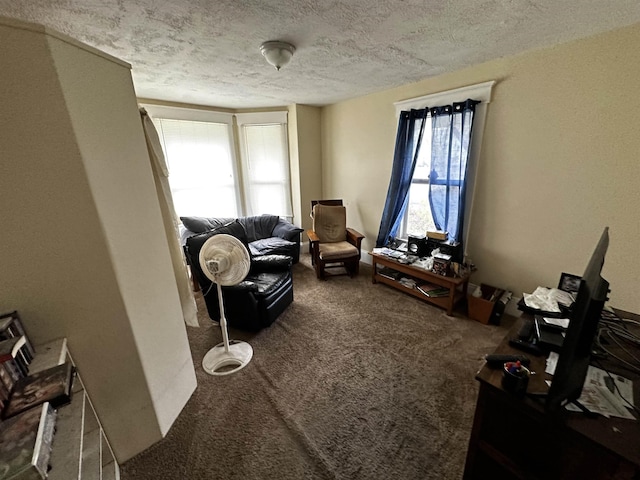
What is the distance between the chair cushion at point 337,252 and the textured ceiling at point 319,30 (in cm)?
196

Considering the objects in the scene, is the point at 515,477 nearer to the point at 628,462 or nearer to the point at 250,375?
the point at 628,462

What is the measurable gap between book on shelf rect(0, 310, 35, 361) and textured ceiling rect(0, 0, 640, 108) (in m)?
1.55

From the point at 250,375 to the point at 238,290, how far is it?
703 mm

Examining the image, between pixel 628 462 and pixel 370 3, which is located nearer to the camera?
pixel 628 462

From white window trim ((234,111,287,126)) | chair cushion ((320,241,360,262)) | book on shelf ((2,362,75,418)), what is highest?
white window trim ((234,111,287,126))

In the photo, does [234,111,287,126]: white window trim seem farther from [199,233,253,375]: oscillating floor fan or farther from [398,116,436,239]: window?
[199,233,253,375]: oscillating floor fan

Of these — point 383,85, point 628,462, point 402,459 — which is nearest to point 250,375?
point 402,459

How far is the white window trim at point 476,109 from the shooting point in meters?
2.40

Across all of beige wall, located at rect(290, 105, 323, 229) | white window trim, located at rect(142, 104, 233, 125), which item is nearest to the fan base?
beige wall, located at rect(290, 105, 323, 229)

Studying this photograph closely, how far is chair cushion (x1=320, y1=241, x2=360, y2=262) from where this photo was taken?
3.28 m

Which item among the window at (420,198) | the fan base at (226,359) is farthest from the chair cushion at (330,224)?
the fan base at (226,359)

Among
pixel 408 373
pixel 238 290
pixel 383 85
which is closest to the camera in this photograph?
pixel 408 373

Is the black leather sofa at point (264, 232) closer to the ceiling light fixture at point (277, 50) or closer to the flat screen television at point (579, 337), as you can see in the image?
the ceiling light fixture at point (277, 50)

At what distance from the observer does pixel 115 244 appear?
45.9 inches
